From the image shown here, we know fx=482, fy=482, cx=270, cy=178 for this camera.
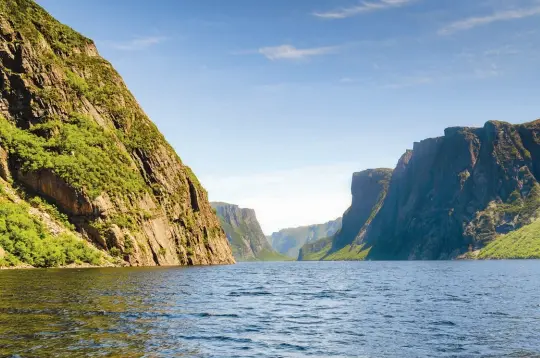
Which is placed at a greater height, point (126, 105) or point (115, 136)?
point (126, 105)

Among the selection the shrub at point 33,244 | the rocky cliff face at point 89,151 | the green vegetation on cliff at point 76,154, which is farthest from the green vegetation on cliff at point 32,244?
the green vegetation on cliff at point 76,154

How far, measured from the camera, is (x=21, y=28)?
14250 centimetres

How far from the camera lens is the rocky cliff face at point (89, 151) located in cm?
11512

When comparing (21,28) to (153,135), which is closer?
(21,28)

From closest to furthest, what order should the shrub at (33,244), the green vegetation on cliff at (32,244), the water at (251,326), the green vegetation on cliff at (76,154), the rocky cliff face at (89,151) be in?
1. the water at (251,326)
2. the green vegetation on cliff at (32,244)
3. the shrub at (33,244)
4. the green vegetation on cliff at (76,154)
5. the rocky cliff face at (89,151)

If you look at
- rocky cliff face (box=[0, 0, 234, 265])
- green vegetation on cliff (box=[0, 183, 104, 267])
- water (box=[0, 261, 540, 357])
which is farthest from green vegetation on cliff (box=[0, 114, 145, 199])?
water (box=[0, 261, 540, 357])

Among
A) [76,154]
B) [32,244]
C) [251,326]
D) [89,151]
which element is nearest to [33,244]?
[32,244]

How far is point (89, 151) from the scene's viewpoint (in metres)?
131

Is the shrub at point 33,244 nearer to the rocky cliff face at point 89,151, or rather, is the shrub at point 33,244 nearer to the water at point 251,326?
the rocky cliff face at point 89,151

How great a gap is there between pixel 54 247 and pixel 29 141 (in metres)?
35.9

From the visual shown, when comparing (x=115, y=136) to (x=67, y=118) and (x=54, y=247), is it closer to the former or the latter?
(x=67, y=118)

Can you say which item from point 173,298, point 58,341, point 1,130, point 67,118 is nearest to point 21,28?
point 67,118

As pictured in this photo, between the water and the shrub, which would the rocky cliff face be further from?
the water

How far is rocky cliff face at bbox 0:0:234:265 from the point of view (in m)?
115
